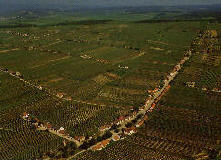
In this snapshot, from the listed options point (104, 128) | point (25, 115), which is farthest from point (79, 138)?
point (25, 115)

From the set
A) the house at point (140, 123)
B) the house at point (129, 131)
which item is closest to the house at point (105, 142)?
the house at point (129, 131)

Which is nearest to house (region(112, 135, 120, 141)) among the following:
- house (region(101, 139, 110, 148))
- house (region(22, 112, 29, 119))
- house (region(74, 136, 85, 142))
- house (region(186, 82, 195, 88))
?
house (region(101, 139, 110, 148))

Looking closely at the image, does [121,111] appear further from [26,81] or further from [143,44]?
[143,44]

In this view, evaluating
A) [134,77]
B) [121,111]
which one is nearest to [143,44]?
[134,77]

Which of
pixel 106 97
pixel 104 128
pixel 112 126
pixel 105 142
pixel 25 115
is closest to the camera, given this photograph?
pixel 105 142

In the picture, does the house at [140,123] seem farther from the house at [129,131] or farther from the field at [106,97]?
the house at [129,131]

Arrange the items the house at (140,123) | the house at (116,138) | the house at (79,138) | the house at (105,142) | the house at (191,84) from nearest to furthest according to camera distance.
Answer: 1. the house at (105,142)
2. the house at (116,138)
3. the house at (79,138)
4. the house at (140,123)
5. the house at (191,84)

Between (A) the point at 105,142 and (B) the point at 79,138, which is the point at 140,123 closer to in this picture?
(A) the point at 105,142

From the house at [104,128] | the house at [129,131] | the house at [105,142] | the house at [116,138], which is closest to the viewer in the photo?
the house at [105,142]

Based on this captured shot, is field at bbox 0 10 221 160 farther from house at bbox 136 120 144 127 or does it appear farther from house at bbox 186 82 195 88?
house at bbox 186 82 195 88
